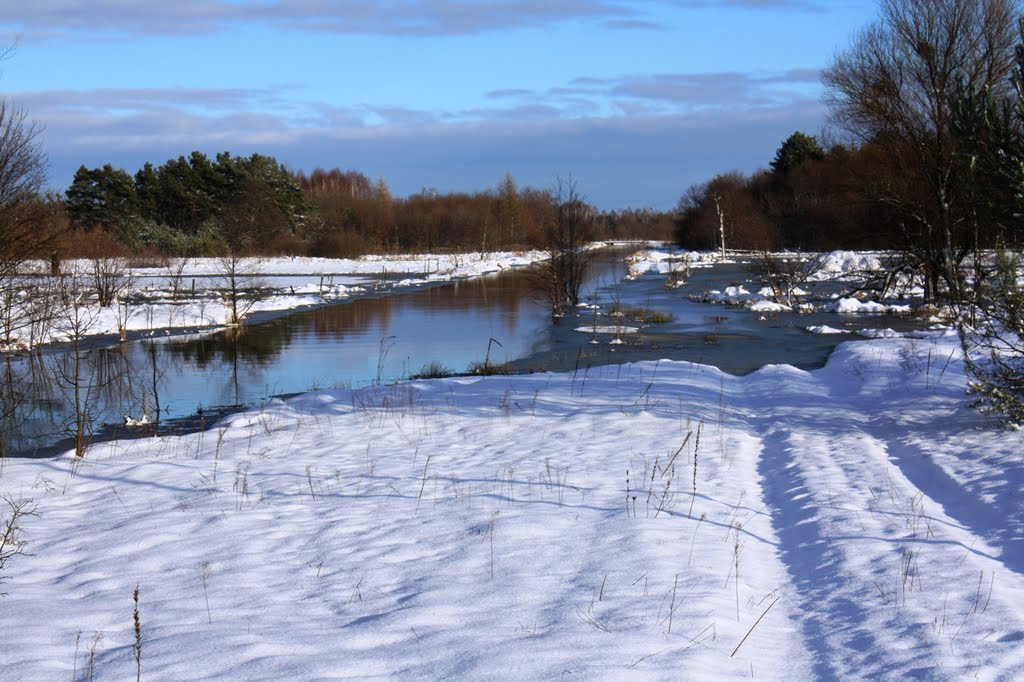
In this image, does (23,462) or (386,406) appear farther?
(386,406)

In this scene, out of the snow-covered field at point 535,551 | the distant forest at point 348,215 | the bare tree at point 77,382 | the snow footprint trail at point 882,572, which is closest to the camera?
the snow footprint trail at point 882,572

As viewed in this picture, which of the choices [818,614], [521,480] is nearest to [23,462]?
[521,480]

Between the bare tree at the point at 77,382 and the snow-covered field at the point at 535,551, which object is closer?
the snow-covered field at the point at 535,551

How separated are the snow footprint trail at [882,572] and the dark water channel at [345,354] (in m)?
9.02

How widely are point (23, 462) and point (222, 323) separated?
21.0m

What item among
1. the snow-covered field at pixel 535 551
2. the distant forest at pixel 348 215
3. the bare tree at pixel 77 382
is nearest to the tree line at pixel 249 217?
the distant forest at pixel 348 215

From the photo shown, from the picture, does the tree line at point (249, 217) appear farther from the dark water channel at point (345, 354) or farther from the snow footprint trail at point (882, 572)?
the snow footprint trail at point (882, 572)

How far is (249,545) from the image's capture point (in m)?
7.16

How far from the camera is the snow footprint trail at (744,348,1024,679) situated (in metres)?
4.89

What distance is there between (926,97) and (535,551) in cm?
2650

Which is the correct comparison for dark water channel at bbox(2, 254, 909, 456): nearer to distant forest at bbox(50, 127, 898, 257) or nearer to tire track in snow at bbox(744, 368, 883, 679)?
tire track in snow at bbox(744, 368, 883, 679)

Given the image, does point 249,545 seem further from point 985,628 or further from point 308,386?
point 308,386

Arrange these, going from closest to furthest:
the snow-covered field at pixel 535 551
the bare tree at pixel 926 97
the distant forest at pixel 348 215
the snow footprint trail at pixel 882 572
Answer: the snow footprint trail at pixel 882 572, the snow-covered field at pixel 535 551, the bare tree at pixel 926 97, the distant forest at pixel 348 215

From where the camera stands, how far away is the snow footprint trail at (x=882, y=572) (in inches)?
193
